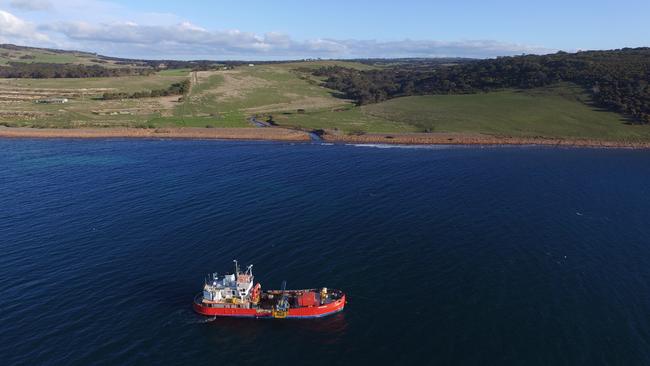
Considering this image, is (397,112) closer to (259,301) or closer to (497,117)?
(497,117)

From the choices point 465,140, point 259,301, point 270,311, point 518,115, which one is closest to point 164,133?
point 465,140

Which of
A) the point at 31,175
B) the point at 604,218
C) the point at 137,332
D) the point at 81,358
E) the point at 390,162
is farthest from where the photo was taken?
the point at 390,162

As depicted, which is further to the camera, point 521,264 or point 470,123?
point 470,123

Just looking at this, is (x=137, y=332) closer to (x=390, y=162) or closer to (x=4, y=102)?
(x=390, y=162)

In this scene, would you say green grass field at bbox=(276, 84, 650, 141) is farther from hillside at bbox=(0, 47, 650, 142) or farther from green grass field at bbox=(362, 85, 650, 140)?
hillside at bbox=(0, 47, 650, 142)

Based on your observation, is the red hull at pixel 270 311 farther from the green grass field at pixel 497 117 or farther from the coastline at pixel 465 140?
the green grass field at pixel 497 117

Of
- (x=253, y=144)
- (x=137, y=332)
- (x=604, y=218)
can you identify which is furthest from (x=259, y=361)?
(x=253, y=144)
